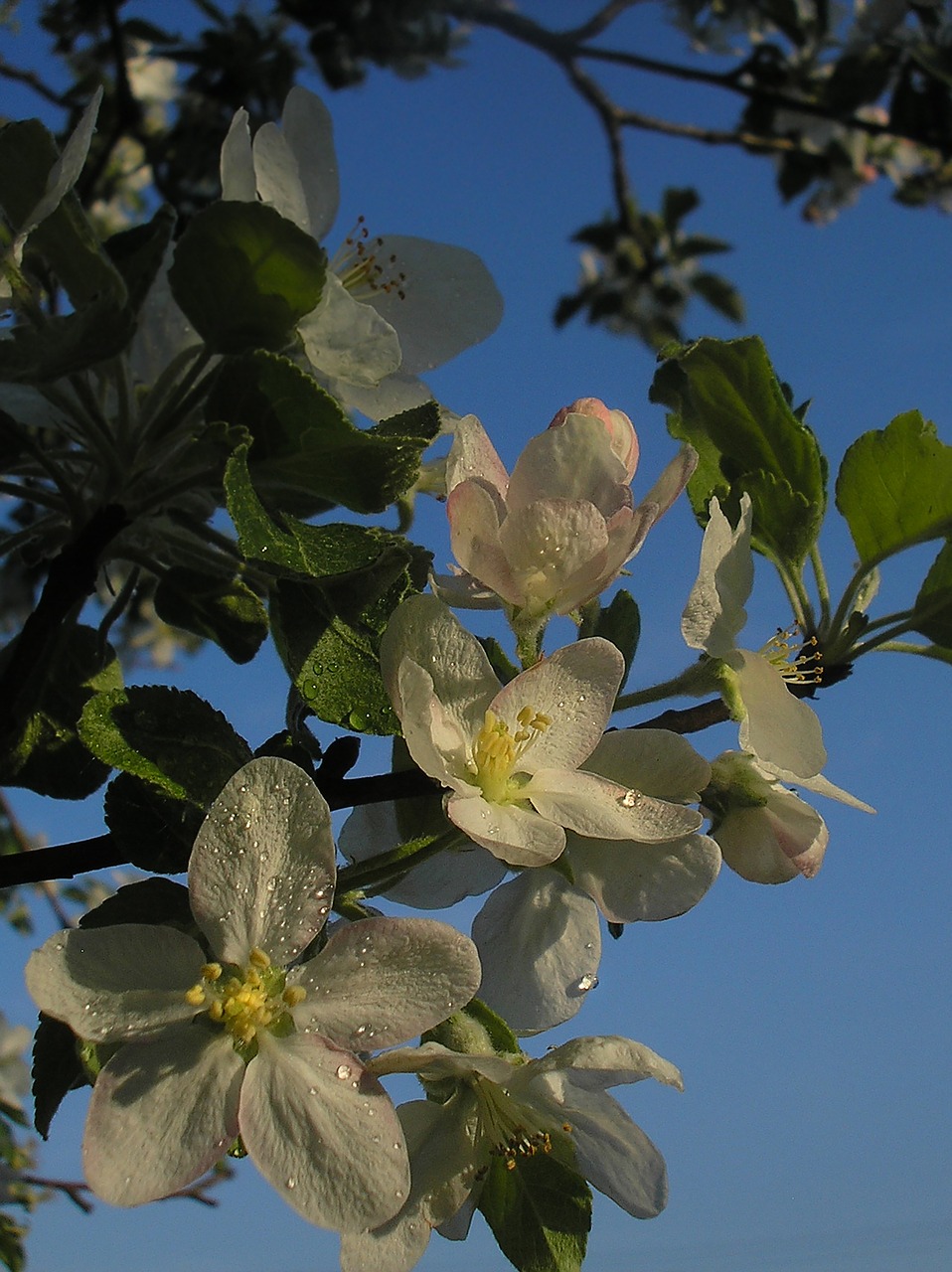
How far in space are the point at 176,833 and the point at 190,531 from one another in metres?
0.40

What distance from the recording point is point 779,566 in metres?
1.01

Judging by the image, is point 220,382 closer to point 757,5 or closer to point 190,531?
point 190,531

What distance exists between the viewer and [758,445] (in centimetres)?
100

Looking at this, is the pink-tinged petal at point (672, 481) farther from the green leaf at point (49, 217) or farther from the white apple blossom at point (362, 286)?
the green leaf at point (49, 217)

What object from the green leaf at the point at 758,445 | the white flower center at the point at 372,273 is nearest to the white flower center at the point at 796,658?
the green leaf at the point at 758,445

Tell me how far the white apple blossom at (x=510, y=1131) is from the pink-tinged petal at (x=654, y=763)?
0.18 metres

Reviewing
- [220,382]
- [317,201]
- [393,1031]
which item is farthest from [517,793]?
[317,201]

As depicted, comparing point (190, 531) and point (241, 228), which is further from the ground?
point (241, 228)

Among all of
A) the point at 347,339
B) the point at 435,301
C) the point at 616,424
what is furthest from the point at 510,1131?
the point at 435,301

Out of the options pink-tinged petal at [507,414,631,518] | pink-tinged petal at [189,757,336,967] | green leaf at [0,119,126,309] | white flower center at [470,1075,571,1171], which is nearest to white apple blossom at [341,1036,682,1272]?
white flower center at [470,1075,571,1171]

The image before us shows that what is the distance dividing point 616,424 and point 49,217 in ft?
1.51

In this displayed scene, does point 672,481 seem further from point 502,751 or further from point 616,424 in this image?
point 502,751

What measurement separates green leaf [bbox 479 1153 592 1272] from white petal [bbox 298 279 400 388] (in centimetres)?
59

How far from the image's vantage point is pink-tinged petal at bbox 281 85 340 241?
106 centimetres
